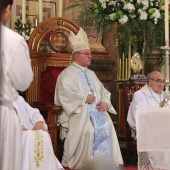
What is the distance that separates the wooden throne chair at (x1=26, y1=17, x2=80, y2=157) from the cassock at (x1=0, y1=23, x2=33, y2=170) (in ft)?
9.76

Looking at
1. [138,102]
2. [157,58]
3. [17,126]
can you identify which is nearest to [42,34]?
[138,102]

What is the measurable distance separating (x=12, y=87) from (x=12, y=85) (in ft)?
0.05

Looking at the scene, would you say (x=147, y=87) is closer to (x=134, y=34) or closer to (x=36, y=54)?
(x=134, y=34)

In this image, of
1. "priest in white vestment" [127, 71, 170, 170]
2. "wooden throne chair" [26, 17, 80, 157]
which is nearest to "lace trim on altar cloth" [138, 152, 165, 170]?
"priest in white vestment" [127, 71, 170, 170]

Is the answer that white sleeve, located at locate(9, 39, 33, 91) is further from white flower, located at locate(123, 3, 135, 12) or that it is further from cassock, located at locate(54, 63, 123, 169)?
white flower, located at locate(123, 3, 135, 12)

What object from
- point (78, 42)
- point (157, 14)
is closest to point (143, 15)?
point (157, 14)

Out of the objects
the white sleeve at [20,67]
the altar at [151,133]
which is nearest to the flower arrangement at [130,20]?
the altar at [151,133]

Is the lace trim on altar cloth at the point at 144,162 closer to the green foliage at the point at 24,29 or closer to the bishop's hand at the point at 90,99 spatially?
the bishop's hand at the point at 90,99

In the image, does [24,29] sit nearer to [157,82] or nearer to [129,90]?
[129,90]

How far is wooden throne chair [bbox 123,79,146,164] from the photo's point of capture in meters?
6.39

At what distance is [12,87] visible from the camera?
3.12m

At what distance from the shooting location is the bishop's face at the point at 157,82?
6691 mm

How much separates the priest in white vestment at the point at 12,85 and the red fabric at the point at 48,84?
3248 mm

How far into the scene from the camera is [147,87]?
268 inches
